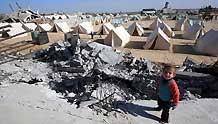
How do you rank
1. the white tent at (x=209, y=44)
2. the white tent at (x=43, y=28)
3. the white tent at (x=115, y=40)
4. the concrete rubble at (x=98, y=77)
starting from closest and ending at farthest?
the concrete rubble at (x=98, y=77) → the white tent at (x=209, y=44) → the white tent at (x=115, y=40) → the white tent at (x=43, y=28)

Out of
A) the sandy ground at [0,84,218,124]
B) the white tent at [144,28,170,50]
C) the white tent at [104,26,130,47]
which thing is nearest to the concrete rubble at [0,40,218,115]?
the sandy ground at [0,84,218,124]

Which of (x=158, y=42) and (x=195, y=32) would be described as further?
(x=195, y=32)

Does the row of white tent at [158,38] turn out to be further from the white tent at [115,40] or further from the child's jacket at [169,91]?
the child's jacket at [169,91]

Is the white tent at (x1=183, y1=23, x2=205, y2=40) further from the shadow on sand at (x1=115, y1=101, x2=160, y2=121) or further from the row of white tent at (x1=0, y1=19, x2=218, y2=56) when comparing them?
the shadow on sand at (x1=115, y1=101, x2=160, y2=121)

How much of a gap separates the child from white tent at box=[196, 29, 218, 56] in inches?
490

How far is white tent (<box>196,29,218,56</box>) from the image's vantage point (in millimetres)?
15812

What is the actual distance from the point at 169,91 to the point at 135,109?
812mm

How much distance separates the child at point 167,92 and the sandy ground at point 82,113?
0.23 metres

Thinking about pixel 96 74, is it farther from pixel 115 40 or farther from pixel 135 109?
pixel 115 40

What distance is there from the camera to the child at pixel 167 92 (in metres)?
4.29

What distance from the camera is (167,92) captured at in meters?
4.43

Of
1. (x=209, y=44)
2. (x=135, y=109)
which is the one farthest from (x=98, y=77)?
(x=209, y=44)

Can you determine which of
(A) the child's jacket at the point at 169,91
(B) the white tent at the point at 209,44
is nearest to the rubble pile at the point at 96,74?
(A) the child's jacket at the point at 169,91

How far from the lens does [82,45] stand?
11.1 m
